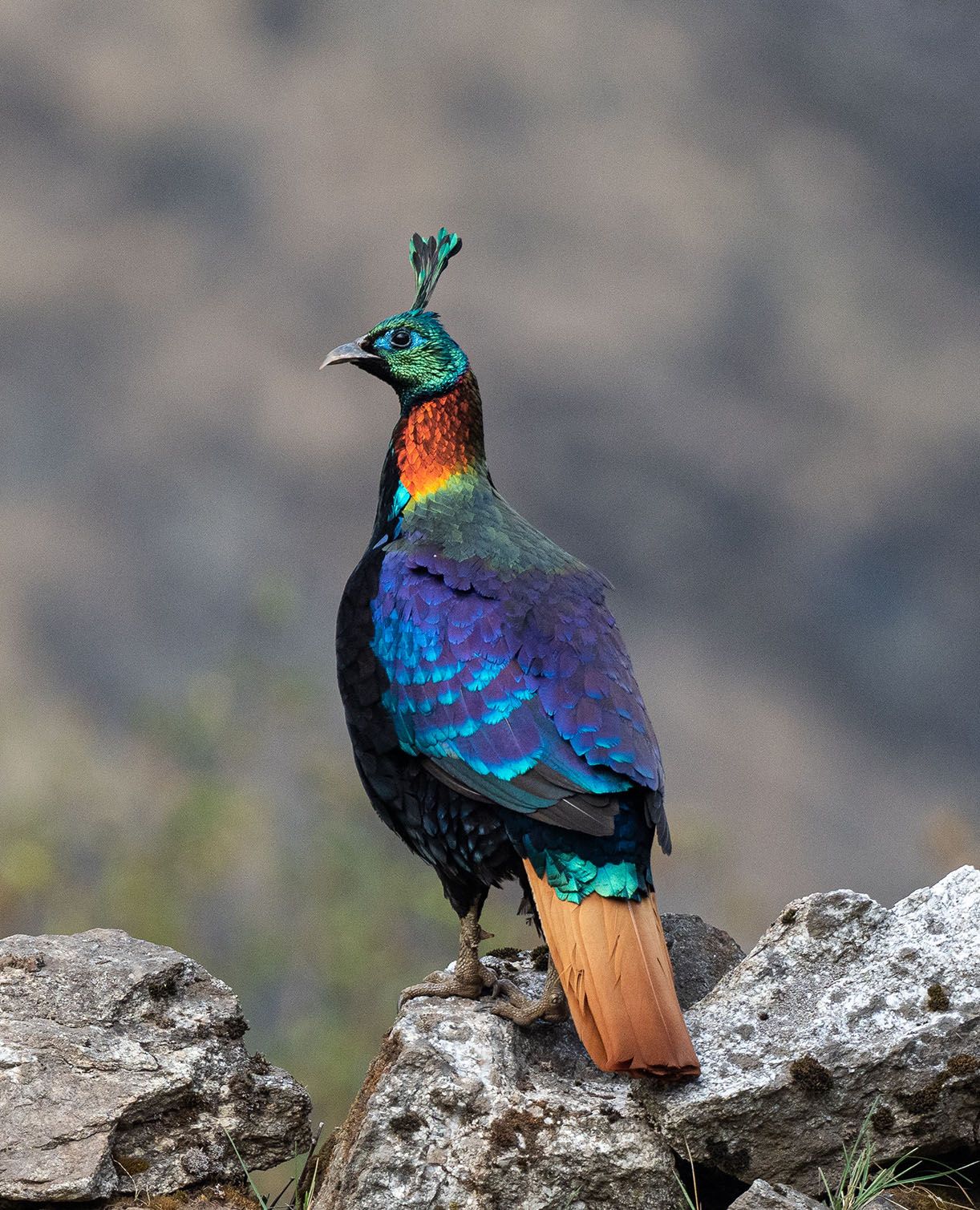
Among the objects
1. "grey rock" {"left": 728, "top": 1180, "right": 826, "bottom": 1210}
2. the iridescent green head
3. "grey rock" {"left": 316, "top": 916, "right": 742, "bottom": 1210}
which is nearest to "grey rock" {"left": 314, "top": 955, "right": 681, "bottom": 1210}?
"grey rock" {"left": 316, "top": 916, "right": 742, "bottom": 1210}

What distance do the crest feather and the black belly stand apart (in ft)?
3.54

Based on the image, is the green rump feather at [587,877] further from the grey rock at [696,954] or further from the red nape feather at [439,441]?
the red nape feather at [439,441]

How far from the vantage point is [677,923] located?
5.61 meters

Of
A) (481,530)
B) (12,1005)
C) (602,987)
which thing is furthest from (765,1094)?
(12,1005)

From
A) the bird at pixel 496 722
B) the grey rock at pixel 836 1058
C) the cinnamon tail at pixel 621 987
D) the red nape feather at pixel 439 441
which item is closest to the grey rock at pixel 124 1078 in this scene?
the bird at pixel 496 722

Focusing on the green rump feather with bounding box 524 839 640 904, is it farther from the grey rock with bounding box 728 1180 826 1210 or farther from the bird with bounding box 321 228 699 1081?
the grey rock with bounding box 728 1180 826 1210

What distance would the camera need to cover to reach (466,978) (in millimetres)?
5039

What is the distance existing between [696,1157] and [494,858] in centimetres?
107

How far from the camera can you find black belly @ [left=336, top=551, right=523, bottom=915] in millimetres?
4887

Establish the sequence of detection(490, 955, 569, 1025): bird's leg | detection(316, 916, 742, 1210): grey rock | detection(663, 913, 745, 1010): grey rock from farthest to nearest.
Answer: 1. detection(663, 913, 745, 1010): grey rock
2. detection(490, 955, 569, 1025): bird's leg
3. detection(316, 916, 742, 1210): grey rock

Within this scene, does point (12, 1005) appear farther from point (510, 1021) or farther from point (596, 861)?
point (596, 861)

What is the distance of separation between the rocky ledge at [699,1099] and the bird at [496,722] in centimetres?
19

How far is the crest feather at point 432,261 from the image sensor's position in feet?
18.9

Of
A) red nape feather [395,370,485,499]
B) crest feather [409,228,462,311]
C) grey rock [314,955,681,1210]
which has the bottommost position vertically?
grey rock [314,955,681,1210]
